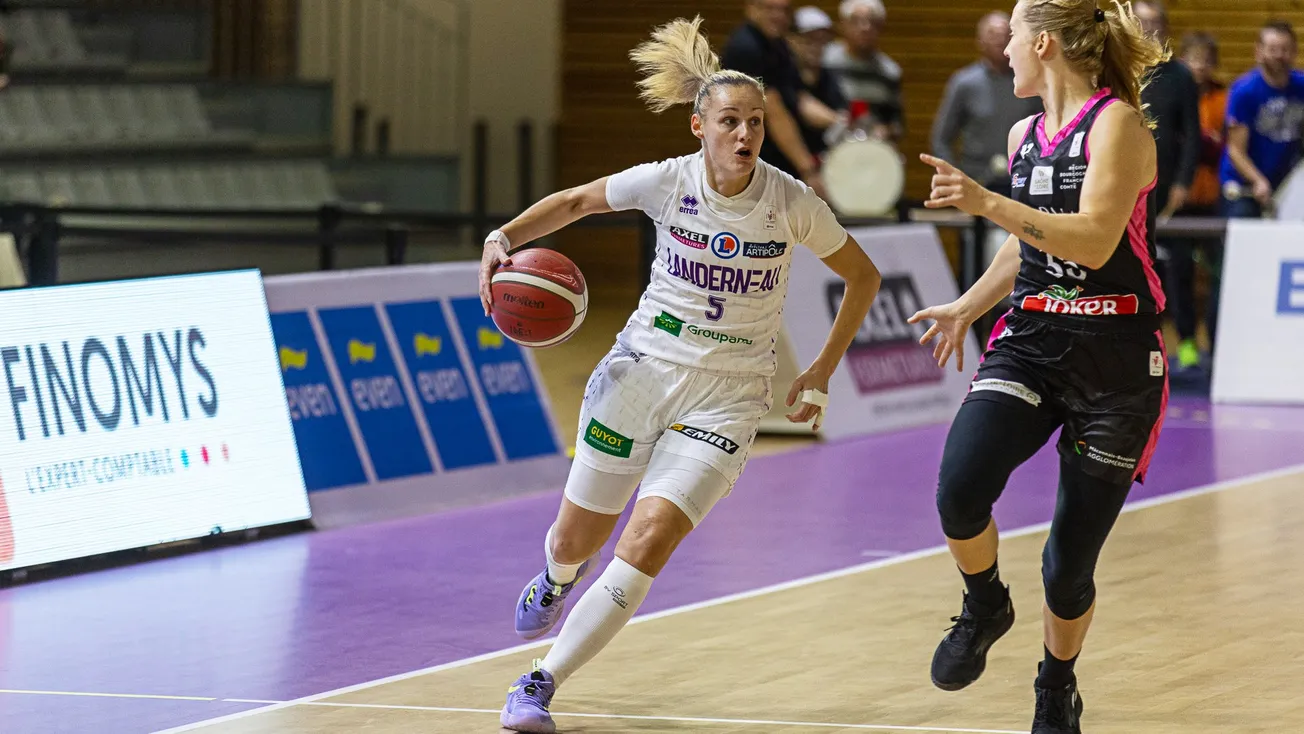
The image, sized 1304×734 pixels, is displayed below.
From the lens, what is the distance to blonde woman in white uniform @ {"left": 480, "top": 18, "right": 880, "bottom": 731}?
5770 mm

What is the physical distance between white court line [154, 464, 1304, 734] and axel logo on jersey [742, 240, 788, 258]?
1779 mm

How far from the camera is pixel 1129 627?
7258 mm

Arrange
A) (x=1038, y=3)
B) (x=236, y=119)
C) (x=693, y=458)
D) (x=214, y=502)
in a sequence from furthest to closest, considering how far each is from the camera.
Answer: (x=236, y=119)
(x=214, y=502)
(x=693, y=458)
(x=1038, y=3)

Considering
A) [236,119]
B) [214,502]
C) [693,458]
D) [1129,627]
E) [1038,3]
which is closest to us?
[1038,3]

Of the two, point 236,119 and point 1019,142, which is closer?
point 1019,142

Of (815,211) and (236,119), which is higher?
(815,211)

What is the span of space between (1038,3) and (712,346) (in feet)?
4.62

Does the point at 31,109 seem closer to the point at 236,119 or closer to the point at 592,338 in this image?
the point at 236,119

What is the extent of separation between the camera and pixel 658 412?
5.97 metres

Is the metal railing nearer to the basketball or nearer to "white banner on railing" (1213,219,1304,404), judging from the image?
"white banner on railing" (1213,219,1304,404)

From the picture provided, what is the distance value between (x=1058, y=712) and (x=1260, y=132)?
10.7 meters

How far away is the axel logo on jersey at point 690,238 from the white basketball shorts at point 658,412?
1.18 feet

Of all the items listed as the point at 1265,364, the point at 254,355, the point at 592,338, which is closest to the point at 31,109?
the point at 592,338

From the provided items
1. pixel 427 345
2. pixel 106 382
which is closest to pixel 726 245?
pixel 106 382
